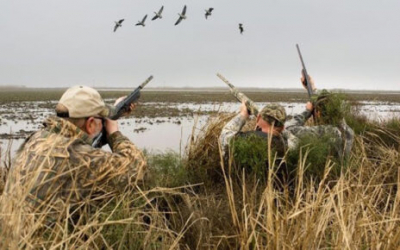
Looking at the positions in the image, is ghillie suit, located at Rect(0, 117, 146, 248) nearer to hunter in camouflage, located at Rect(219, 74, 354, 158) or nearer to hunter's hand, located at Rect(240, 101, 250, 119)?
hunter in camouflage, located at Rect(219, 74, 354, 158)

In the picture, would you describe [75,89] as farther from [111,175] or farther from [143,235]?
[143,235]

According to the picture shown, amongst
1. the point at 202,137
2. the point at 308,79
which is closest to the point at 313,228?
the point at 202,137

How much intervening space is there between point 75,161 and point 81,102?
41 cm

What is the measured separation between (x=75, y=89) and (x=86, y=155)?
1.63 ft

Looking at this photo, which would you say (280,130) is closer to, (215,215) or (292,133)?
(292,133)

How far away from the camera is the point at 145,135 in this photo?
13.4 m

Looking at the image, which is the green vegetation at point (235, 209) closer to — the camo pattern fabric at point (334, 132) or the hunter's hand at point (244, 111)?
the camo pattern fabric at point (334, 132)

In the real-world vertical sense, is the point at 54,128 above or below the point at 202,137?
above

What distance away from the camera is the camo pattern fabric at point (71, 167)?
2502 millimetres

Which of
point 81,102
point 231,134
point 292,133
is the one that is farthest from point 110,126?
point 292,133

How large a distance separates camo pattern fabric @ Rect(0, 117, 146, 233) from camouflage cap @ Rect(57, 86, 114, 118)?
0.14 m

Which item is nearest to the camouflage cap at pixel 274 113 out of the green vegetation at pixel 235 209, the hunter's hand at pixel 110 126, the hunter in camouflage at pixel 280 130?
the hunter in camouflage at pixel 280 130

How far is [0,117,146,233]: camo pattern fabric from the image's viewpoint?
8.21 ft

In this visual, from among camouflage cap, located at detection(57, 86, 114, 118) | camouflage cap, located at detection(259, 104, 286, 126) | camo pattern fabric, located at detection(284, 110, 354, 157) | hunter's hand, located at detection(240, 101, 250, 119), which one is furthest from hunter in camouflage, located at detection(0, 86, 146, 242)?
camo pattern fabric, located at detection(284, 110, 354, 157)
